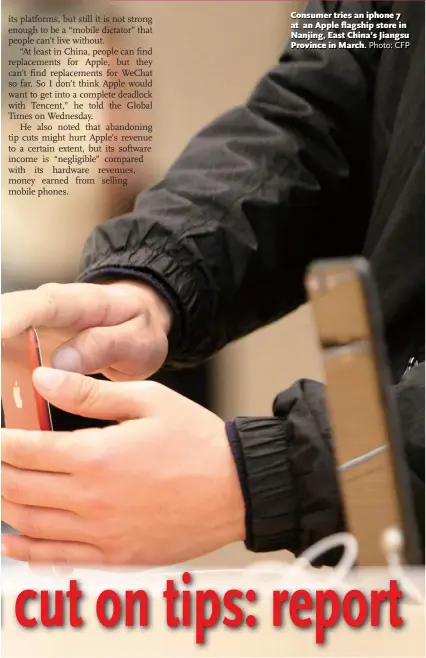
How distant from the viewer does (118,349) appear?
0.37 metres

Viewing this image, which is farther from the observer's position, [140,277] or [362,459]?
[140,277]

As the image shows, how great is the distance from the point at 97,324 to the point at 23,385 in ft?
0.18

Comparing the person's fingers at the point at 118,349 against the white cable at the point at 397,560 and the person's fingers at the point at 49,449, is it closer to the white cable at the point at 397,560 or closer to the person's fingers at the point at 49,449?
the person's fingers at the point at 49,449

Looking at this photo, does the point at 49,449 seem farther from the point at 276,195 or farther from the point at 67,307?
the point at 276,195

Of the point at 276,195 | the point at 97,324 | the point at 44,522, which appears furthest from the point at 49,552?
the point at 276,195

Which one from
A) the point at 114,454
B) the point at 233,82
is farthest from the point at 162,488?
the point at 233,82

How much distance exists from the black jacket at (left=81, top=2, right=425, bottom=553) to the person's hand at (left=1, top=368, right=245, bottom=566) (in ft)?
0.28

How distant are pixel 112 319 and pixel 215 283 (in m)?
0.06

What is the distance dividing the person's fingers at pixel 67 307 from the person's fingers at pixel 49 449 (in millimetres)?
52

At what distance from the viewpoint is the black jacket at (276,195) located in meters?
0.36

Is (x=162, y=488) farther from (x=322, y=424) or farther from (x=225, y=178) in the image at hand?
(x=225, y=178)

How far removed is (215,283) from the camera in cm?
39

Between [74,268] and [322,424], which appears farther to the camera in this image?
[74,268]

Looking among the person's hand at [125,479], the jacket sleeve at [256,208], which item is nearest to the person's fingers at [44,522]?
the person's hand at [125,479]
